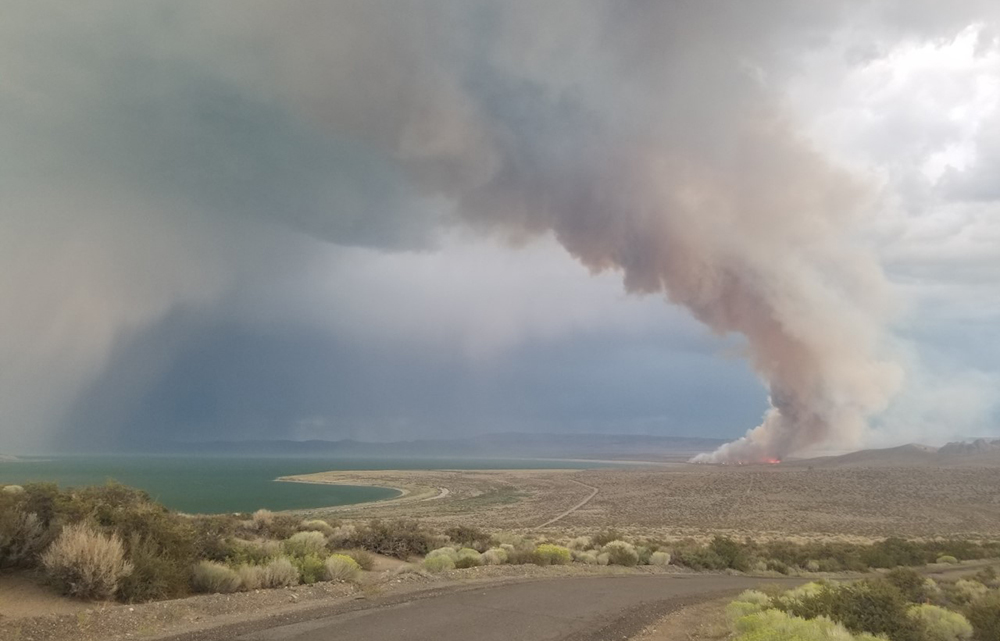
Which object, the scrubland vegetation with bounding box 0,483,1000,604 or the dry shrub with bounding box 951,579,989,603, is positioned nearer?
the scrubland vegetation with bounding box 0,483,1000,604

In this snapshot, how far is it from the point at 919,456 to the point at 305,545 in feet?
547

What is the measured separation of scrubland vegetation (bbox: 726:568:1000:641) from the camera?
9070mm

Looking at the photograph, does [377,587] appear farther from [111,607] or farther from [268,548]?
[111,607]

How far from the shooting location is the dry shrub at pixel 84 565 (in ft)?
32.1

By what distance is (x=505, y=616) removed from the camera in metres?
11.4

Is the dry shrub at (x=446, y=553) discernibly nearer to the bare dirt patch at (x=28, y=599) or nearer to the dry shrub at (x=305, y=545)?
the dry shrub at (x=305, y=545)

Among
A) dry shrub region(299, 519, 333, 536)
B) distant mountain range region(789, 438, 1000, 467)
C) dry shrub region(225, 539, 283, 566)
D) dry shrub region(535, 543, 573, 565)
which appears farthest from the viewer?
distant mountain range region(789, 438, 1000, 467)

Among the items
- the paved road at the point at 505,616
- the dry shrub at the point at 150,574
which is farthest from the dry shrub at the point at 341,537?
the dry shrub at the point at 150,574

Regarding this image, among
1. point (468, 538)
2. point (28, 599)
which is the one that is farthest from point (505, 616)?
point (468, 538)

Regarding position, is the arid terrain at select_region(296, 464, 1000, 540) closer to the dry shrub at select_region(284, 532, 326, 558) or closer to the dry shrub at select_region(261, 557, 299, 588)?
the dry shrub at select_region(284, 532, 326, 558)

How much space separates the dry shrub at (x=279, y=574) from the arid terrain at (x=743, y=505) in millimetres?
31682

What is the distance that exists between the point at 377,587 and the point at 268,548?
3.61 meters

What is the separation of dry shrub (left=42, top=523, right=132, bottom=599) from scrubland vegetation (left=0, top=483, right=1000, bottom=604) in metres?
0.02

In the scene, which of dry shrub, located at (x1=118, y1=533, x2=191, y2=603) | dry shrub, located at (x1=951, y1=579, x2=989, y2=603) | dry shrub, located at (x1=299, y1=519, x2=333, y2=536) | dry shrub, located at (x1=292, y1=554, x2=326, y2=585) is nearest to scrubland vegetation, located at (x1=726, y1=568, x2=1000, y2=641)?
dry shrub, located at (x1=951, y1=579, x2=989, y2=603)
